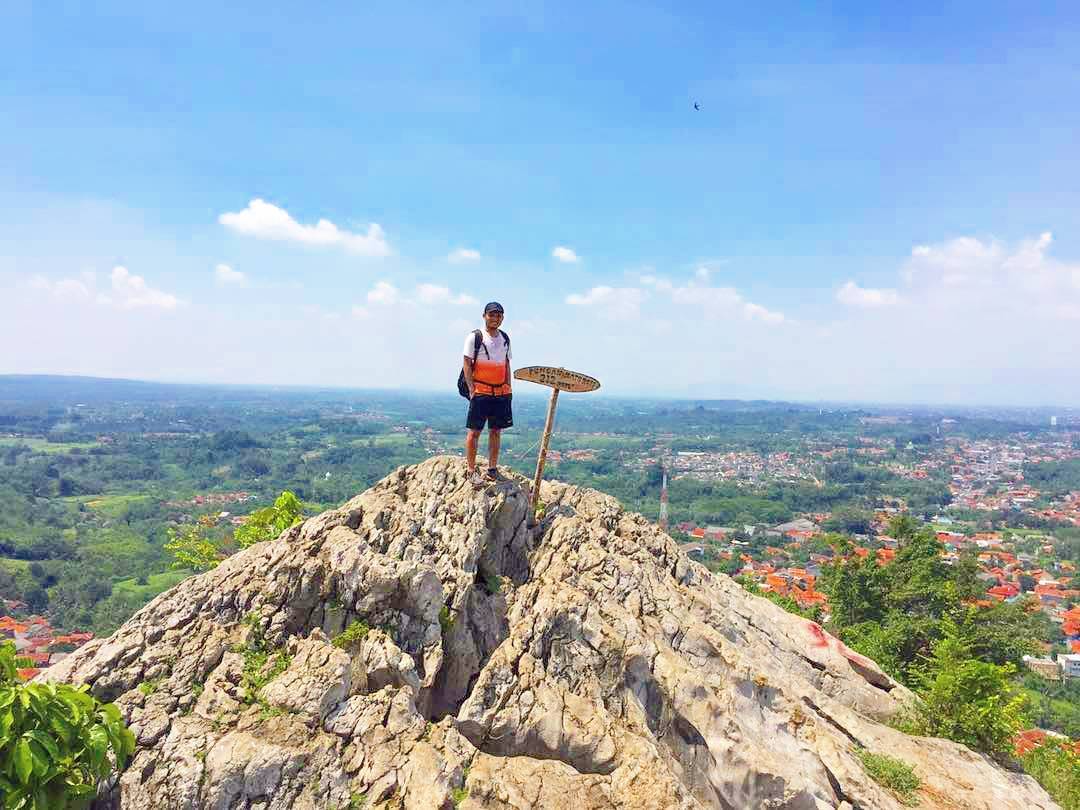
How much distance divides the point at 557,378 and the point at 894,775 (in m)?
8.80

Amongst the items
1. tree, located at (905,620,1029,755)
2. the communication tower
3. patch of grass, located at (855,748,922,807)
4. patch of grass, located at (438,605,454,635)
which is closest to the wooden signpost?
patch of grass, located at (438,605,454,635)

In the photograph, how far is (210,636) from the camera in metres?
6.87

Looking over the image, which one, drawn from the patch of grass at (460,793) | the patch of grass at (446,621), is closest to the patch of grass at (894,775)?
the patch of grass at (460,793)

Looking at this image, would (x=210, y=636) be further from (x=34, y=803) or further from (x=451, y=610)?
(x=451, y=610)

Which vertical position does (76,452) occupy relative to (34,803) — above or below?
below

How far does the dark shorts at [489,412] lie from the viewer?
9391 millimetres

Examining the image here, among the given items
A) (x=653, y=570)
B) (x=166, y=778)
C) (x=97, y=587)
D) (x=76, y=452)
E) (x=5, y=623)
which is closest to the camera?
(x=166, y=778)

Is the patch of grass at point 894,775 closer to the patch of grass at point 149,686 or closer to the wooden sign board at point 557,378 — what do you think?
the wooden sign board at point 557,378

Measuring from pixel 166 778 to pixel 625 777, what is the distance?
16.1 ft

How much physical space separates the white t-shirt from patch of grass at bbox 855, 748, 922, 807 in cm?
886

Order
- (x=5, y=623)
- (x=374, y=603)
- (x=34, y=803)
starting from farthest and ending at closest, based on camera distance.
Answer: (x=5, y=623) → (x=374, y=603) → (x=34, y=803)

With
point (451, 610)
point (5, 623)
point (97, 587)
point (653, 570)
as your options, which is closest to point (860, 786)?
point (653, 570)

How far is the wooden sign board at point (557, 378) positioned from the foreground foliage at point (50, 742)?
7.17m

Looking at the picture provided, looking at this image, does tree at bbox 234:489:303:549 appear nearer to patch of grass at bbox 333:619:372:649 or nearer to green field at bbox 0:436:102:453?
patch of grass at bbox 333:619:372:649
